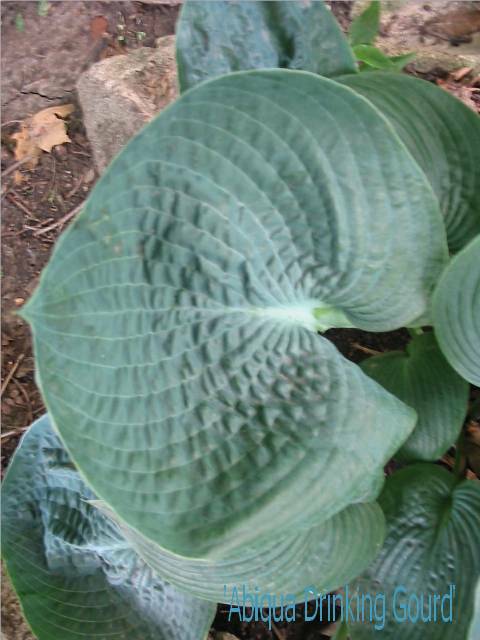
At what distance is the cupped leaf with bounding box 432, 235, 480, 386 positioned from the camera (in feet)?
2.23

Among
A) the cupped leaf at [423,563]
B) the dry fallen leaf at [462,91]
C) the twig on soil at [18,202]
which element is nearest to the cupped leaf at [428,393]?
the cupped leaf at [423,563]

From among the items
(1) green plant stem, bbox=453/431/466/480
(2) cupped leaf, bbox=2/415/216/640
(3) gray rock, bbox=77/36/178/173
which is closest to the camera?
(2) cupped leaf, bbox=2/415/216/640

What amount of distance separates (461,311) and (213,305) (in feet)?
0.94

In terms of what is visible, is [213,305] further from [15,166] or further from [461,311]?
[15,166]

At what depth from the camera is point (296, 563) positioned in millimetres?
775

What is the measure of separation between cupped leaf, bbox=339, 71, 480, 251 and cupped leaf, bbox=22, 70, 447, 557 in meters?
0.17

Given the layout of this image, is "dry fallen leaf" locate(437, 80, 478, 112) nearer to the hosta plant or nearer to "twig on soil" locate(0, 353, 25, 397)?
the hosta plant

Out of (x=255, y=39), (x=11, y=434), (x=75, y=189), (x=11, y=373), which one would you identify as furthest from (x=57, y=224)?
(x=255, y=39)

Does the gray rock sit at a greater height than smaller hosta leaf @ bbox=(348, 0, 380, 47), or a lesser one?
lesser

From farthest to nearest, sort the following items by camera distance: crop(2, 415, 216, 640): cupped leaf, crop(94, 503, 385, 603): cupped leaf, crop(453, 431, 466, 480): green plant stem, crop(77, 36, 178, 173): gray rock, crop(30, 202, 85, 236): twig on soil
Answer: crop(30, 202, 85, 236): twig on soil → crop(77, 36, 178, 173): gray rock → crop(453, 431, 466, 480): green plant stem → crop(2, 415, 216, 640): cupped leaf → crop(94, 503, 385, 603): cupped leaf

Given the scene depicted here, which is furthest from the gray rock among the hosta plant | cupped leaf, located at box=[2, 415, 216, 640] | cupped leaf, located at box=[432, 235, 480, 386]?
cupped leaf, located at box=[432, 235, 480, 386]

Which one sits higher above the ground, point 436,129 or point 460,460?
point 436,129

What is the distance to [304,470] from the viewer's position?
627 mm

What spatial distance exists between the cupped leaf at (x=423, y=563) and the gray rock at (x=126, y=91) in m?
0.81
